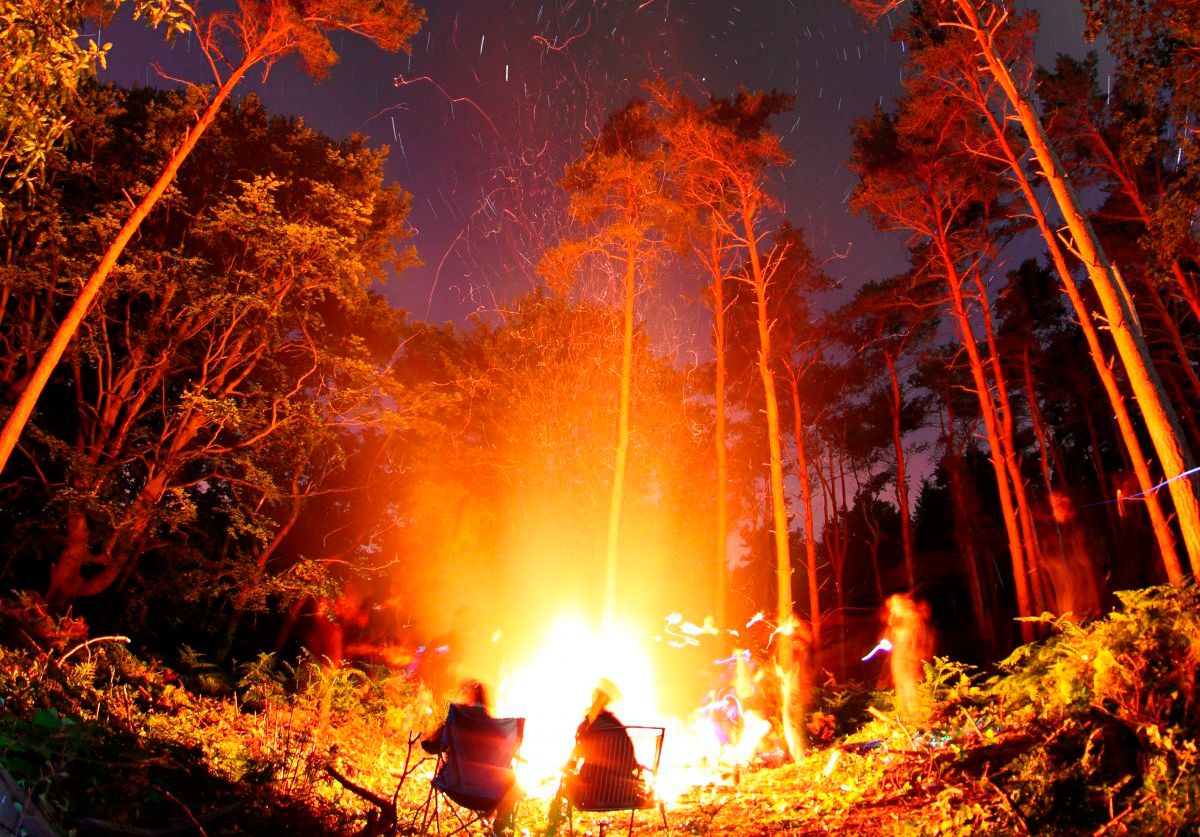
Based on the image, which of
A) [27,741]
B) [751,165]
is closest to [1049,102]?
[751,165]

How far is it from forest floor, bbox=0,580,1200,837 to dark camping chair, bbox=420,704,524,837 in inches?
14.4

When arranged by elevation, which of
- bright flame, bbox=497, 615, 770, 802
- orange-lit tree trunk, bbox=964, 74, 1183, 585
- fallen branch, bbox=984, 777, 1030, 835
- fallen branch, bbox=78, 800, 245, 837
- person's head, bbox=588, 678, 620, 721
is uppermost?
orange-lit tree trunk, bbox=964, 74, 1183, 585

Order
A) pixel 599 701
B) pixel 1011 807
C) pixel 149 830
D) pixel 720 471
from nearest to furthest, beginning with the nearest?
pixel 149 830, pixel 1011 807, pixel 599 701, pixel 720 471

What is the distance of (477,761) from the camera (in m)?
5.10

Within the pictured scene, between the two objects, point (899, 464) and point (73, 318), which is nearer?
point (73, 318)

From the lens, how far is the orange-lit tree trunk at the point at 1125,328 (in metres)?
6.77

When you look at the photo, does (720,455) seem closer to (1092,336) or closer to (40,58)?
(1092,336)

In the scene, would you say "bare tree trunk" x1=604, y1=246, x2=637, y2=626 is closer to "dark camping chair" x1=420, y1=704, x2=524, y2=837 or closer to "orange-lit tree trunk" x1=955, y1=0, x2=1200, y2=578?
"orange-lit tree trunk" x1=955, y1=0, x2=1200, y2=578

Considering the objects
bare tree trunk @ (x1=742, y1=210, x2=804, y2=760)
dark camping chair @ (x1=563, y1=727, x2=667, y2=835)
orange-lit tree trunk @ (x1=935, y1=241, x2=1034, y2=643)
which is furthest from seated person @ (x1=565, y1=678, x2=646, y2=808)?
orange-lit tree trunk @ (x1=935, y1=241, x2=1034, y2=643)

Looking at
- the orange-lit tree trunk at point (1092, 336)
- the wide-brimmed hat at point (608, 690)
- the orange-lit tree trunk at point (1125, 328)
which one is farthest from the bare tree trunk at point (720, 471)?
the wide-brimmed hat at point (608, 690)

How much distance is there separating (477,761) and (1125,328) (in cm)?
830

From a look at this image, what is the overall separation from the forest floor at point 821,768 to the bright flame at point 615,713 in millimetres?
1670

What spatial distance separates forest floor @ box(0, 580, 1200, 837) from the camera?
13.0ft

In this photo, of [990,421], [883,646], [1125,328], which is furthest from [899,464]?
[1125,328]
